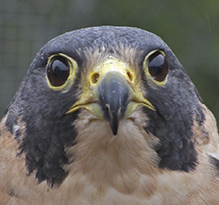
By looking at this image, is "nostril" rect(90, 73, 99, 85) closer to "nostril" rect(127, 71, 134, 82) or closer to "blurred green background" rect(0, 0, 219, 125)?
"nostril" rect(127, 71, 134, 82)

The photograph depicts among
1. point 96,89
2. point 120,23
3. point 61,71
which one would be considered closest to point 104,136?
point 96,89

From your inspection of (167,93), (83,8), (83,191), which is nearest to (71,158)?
(83,191)

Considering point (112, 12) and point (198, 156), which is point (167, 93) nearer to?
point (198, 156)

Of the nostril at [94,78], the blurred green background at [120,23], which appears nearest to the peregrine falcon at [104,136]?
the nostril at [94,78]

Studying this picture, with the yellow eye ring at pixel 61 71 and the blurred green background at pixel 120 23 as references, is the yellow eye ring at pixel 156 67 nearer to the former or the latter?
the yellow eye ring at pixel 61 71

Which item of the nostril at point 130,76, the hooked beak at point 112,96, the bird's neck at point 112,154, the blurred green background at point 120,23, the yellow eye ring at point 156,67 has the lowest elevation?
the bird's neck at point 112,154

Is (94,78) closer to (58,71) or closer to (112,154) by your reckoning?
(58,71)

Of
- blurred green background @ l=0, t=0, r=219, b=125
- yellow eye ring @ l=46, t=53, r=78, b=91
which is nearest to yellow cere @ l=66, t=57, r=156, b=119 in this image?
yellow eye ring @ l=46, t=53, r=78, b=91
